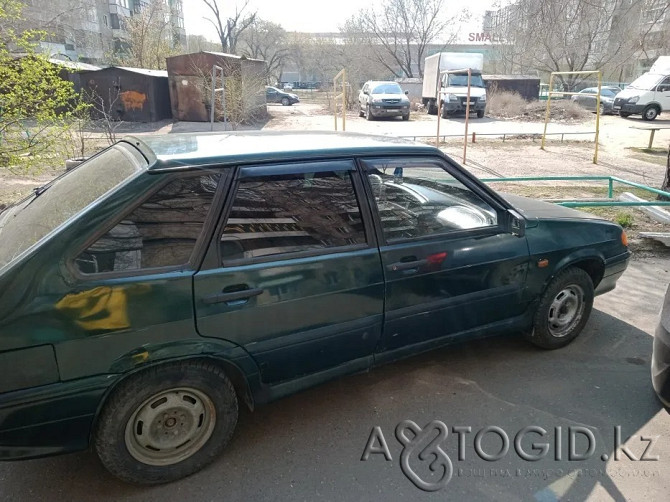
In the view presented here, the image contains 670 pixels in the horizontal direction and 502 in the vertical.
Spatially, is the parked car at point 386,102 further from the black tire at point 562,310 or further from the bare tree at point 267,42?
the bare tree at point 267,42

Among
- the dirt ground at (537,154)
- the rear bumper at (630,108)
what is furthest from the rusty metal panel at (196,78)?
the rear bumper at (630,108)

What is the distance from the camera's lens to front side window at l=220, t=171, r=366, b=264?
2254mm

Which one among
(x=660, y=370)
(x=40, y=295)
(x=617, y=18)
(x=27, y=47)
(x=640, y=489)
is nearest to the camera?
(x=40, y=295)

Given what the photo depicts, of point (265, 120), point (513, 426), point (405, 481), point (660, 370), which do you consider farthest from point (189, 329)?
point (265, 120)

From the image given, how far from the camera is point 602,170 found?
37.0 feet

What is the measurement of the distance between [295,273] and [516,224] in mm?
1602

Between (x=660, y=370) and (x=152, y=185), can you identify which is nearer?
(x=152, y=185)

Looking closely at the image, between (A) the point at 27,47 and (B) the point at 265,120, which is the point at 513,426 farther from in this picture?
(B) the point at 265,120

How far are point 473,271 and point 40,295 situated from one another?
2290 mm

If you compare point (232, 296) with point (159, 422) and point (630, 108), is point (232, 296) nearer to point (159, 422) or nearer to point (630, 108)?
point (159, 422)

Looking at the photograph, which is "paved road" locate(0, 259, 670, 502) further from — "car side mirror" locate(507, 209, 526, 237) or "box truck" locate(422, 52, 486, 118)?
"box truck" locate(422, 52, 486, 118)

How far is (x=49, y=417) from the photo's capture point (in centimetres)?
191

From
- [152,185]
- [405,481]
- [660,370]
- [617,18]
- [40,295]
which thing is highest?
[617,18]

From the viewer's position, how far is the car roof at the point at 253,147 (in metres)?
2.24
